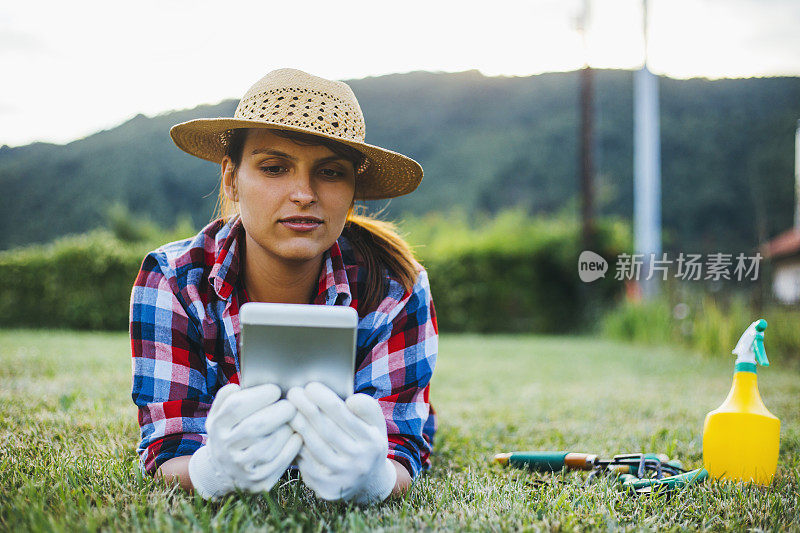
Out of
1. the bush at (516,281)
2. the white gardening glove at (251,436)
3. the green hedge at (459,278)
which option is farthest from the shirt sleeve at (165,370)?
the bush at (516,281)

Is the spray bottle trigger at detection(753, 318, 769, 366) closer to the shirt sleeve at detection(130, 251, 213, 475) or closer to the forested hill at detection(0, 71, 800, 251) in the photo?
the shirt sleeve at detection(130, 251, 213, 475)

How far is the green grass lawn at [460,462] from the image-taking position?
1436mm

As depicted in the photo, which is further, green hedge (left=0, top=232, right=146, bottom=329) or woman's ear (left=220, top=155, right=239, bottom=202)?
green hedge (left=0, top=232, right=146, bottom=329)

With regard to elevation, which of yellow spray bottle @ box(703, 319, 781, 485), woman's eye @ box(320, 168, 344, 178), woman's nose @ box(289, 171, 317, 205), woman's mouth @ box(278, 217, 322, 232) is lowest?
yellow spray bottle @ box(703, 319, 781, 485)

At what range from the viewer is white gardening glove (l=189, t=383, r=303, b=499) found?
1271 mm

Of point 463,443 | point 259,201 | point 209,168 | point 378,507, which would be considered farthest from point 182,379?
point 209,168

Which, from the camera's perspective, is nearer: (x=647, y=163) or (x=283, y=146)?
(x=283, y=146)

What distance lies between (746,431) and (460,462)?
1.01 metres

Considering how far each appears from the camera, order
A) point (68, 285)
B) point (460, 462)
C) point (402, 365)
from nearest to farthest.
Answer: point (402, 365), point (460, 462), point (68, 285)

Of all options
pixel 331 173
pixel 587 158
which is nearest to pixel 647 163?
pixel 587 158

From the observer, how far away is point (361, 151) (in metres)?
1.85

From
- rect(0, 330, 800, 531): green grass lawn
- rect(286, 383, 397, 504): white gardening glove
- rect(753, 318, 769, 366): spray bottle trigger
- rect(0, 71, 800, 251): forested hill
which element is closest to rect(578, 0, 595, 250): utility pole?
rect(0, 71, 800, 251): forested hill

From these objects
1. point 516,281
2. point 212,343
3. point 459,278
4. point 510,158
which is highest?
point 510,158

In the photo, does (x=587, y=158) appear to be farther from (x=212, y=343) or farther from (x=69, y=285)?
(x=212, y=343)
